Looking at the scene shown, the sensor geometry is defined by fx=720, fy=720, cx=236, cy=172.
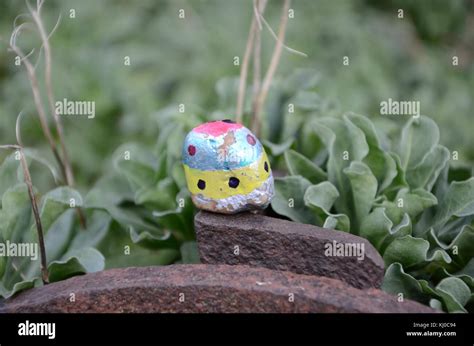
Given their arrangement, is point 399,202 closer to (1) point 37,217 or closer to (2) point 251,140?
(2) point 251,140

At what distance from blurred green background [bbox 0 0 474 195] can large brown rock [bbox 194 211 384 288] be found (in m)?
1.55

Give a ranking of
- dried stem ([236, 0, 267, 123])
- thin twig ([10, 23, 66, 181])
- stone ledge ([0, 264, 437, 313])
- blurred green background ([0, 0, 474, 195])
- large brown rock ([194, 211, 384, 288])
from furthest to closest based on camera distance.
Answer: blurred green background ([0, 0, 474, 195]) → dried stem ([236, 0, 267, 123]) → thin twig ([10, 23, 66, 181]) → large brown rock ([194, 211, 384, 288]) → stone ledge ([0, 264, 437, 313])

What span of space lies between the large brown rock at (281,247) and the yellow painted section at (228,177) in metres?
0.08

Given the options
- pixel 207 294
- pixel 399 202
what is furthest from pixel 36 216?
pixel 399 202

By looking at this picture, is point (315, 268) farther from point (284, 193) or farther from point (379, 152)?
point (379, 152)

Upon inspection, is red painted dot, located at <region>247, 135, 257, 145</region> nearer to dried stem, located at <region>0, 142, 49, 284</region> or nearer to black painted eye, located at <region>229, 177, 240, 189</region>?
black painted eye, located at <region>229, 177, 240, 189</region>

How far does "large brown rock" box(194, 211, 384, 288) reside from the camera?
195cm

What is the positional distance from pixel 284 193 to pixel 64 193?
2.31 feet

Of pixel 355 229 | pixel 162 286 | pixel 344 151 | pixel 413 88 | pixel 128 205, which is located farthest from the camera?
pixel 413 88

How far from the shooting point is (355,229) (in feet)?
7.22

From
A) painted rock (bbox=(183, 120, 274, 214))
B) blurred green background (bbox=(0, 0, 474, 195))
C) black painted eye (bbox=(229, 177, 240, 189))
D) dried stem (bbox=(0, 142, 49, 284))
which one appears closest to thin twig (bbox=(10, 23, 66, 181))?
dried stem (bbox=(0, 142, 49, 284))

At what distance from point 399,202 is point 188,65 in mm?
2325

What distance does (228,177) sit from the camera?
2.00 meters
